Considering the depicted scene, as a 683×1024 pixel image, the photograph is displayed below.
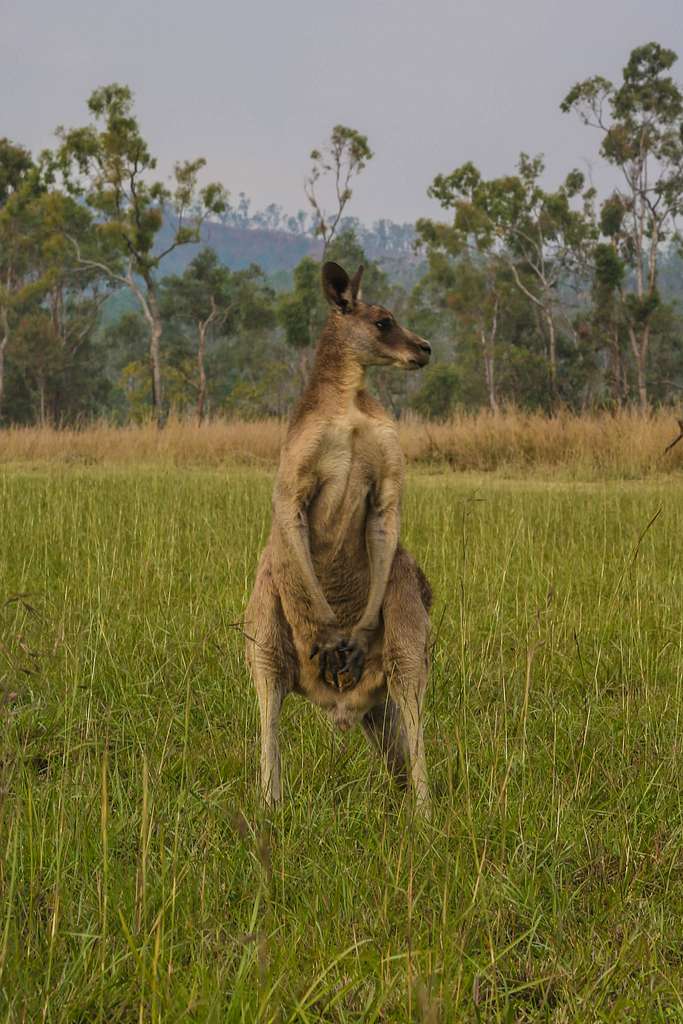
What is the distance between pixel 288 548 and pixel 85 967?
115 cm

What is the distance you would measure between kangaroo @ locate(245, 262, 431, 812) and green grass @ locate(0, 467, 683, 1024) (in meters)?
0.19

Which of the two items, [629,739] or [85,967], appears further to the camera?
[629,739]

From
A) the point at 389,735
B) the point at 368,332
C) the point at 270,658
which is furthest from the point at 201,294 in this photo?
the point at 270,658

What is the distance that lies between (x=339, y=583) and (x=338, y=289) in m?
0.83

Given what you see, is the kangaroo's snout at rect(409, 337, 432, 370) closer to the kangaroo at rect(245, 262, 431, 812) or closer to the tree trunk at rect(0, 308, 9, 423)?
the kangaroo at rect(245, 262, 431, 812)

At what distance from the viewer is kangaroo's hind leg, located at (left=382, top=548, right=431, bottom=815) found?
2.71 meters

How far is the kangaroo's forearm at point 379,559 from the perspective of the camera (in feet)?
8.97

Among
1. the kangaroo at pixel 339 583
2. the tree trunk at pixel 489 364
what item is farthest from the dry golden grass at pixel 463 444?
the tree trunk at pixel 489 364

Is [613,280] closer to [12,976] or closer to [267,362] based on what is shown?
[267,362]

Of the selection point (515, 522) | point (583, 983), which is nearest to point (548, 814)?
point (583, 983)

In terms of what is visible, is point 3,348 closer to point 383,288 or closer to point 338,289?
point 383,288

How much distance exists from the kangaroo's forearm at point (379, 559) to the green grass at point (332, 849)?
1.23 feet

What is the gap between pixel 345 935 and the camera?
6.66ft

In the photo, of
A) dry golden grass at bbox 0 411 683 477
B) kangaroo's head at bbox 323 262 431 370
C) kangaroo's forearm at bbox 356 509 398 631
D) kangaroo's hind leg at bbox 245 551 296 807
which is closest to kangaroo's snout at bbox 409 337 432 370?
kangaroo's head at bbox 323 262 431 370
